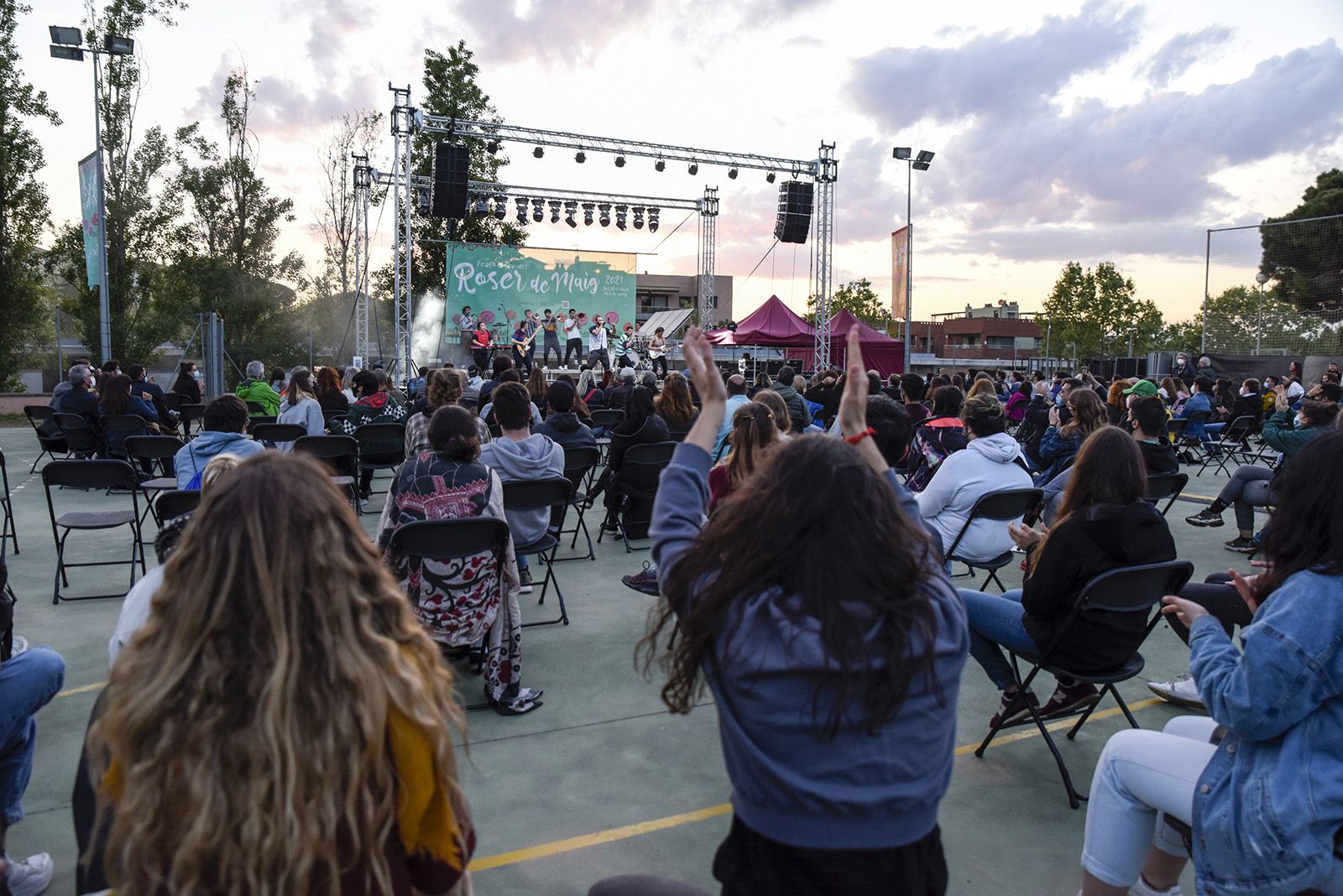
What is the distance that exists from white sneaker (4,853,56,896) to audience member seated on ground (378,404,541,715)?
1452 millimetres

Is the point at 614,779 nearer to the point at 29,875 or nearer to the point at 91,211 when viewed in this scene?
the point at 29,875

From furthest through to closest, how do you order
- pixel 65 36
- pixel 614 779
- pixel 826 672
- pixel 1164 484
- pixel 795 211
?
pixel 795 211 < pixel 65 36 < pixel 1164 484 < pixel 614 779 < pixel 826 672

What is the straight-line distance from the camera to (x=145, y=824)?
1082 mm

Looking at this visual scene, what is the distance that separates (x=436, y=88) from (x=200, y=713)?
35003mm

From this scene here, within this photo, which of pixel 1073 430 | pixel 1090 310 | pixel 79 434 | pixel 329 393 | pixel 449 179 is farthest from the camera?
pixel 1090 310

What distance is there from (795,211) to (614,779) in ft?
60.6

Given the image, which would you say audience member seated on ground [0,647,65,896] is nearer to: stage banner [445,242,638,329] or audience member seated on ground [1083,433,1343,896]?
audience member seated on ground [1083,433,1343,896]

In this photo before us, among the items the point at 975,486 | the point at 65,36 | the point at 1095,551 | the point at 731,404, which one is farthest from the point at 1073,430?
the point at 65,36

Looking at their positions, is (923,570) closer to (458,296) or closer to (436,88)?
(458,296)

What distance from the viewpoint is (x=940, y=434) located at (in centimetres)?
639

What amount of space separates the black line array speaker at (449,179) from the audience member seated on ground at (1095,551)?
55.4 ft

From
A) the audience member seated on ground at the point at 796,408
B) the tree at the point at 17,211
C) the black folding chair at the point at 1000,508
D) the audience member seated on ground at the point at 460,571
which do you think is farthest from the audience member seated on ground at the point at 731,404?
the tree at the point at 17,211

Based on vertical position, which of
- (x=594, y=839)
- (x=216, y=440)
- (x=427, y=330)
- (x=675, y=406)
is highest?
(x=427, y=330)

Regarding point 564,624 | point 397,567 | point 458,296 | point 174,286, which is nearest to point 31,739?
point 397,567
